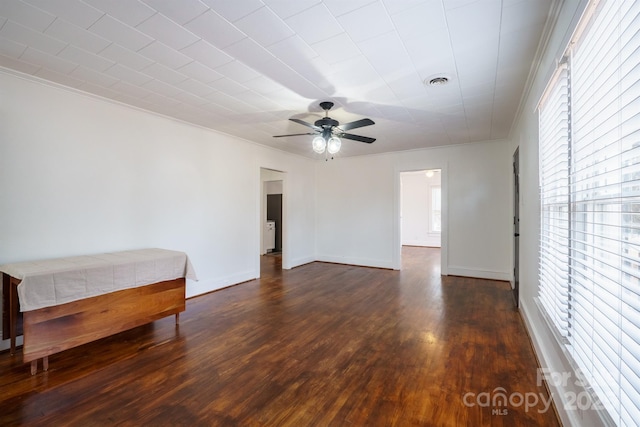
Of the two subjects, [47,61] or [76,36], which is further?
[47,61]

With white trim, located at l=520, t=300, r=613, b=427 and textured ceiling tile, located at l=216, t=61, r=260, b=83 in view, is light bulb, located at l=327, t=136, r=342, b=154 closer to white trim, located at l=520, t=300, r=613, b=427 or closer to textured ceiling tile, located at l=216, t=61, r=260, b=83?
textured ceiling tile, located at l=216, t=61, r=260, b=83

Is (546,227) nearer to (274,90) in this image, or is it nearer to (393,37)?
(393,37)

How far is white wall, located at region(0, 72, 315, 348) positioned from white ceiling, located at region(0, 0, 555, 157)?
0.34 metres

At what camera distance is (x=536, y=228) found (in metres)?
2.65

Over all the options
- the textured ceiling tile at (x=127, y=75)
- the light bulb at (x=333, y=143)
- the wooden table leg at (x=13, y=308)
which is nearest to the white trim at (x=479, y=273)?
the light bulb at (x=333, y=143)

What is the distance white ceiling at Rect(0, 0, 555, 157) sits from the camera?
6.10 ft

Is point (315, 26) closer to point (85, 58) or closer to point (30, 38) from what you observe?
point (85, 58)

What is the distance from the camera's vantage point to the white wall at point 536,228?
1.59 metres

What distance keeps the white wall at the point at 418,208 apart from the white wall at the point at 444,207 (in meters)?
3.73

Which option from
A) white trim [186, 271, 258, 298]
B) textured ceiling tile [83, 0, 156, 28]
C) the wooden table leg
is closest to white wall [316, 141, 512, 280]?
white trim [186, 271, 258, 298]

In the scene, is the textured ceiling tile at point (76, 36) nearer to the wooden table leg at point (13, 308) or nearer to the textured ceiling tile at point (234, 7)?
the textured ceiling tile at point (234, 7)

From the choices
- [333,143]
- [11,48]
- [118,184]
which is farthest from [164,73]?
[333,143]

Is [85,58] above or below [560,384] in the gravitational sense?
above

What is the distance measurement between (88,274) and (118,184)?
1.36 m
